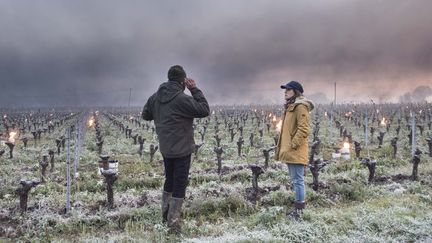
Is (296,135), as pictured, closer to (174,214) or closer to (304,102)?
(304,102)

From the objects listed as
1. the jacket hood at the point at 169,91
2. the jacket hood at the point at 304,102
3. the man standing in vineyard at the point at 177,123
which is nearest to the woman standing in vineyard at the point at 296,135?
the jacket hood at the point at 304,102

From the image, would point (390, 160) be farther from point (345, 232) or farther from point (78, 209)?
point (78, 209)

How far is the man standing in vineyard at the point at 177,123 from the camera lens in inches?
229

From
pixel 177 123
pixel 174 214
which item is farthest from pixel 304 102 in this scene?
pixel 174 214

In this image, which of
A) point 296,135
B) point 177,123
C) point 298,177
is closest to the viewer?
point 177,123

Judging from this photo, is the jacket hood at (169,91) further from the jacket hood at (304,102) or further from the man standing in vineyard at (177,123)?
the jacket hood at (304,102)

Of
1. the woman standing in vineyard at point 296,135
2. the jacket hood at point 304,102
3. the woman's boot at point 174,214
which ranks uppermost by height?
the jacket hood at point 304,102

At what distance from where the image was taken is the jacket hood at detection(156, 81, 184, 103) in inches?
230

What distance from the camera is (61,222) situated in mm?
6812

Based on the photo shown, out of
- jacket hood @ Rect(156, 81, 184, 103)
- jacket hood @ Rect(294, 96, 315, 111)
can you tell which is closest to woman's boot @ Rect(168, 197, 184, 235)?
jacket hood @ Rect(156, 81, 184, 103)

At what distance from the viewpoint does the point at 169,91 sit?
232 inches

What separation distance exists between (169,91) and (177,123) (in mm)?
501

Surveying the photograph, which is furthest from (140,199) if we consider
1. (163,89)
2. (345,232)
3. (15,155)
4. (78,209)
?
(15,155)

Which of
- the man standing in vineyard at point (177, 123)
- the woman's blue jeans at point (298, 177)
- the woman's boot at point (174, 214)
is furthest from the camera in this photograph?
the woman's blue jeans at point (298, 177)
